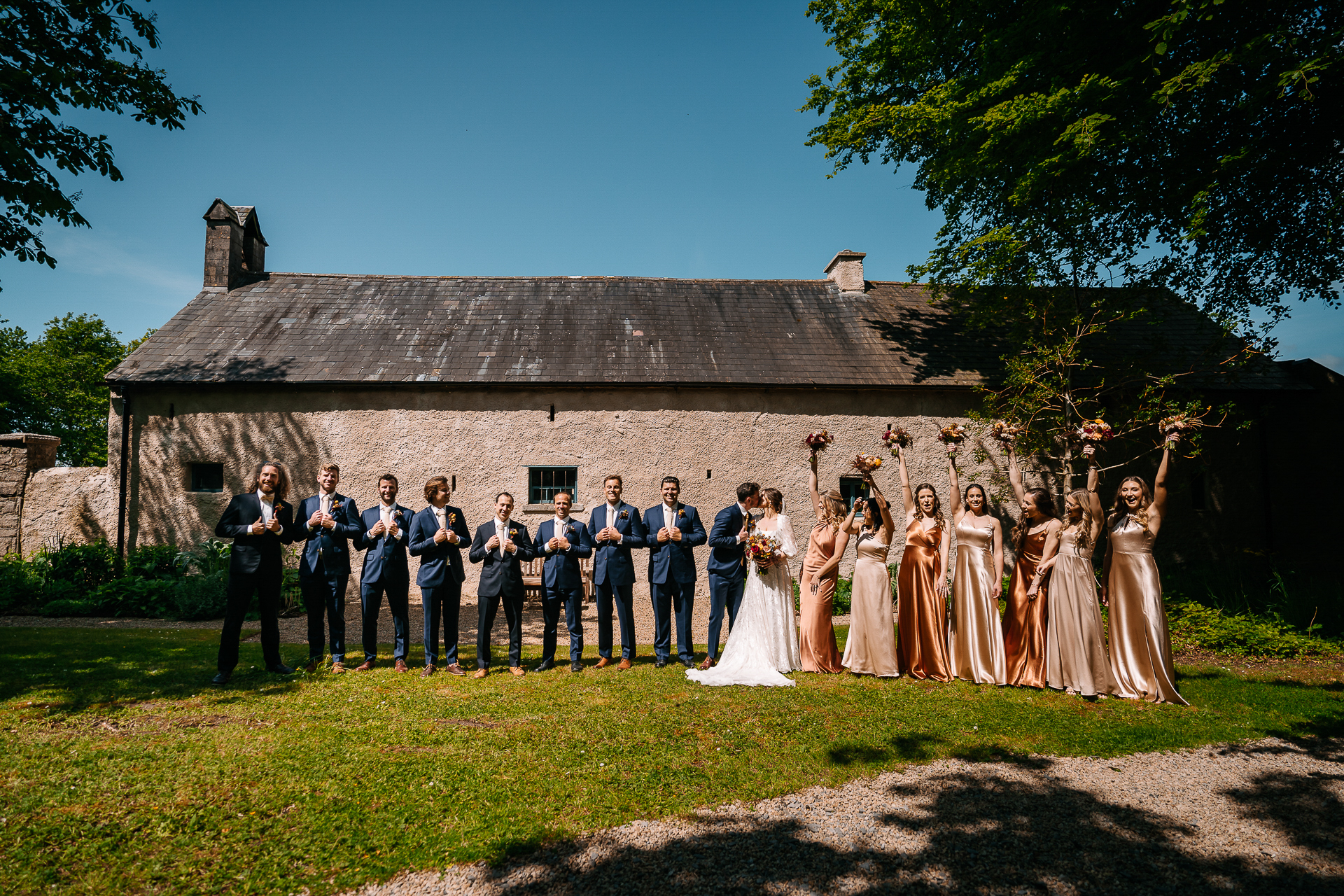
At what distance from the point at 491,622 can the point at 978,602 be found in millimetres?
Result: 4903

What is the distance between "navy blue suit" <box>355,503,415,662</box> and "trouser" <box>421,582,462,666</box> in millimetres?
215

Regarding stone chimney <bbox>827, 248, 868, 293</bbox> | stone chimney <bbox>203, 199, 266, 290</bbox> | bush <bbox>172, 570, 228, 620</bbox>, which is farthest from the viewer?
stone chimney <bbox>827, 248, 868, 293</bbox>

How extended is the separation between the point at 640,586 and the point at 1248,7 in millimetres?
12555

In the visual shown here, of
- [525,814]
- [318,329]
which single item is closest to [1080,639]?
[525,814]

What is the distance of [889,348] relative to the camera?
14203 millimetres

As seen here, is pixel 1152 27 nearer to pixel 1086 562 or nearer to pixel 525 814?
pixel 1086 562

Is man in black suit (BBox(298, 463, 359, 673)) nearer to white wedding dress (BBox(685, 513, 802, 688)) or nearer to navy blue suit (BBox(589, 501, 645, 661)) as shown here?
navy blue suit (BBox(589, 501, 645, 661))

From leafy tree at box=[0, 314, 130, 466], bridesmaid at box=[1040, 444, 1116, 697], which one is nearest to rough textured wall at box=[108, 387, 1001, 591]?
bridesmaid at box=[1040, 444, 1116, 697]

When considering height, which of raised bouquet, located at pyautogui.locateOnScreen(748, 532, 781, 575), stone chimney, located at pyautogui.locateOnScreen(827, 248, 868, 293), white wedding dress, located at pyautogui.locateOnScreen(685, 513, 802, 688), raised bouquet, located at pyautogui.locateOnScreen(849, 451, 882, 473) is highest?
stone chimney, located at pyautogui.locateOnScreen(827, 248, 868, 293)

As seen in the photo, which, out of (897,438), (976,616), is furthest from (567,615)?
(976,616)

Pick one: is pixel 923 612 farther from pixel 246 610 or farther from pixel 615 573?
pixel 246 610

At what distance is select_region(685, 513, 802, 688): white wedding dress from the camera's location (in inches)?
265

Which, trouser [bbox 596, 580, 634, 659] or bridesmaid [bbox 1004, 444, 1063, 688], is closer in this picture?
bridesmaid [bbox 1004, 444, 1063, 688]

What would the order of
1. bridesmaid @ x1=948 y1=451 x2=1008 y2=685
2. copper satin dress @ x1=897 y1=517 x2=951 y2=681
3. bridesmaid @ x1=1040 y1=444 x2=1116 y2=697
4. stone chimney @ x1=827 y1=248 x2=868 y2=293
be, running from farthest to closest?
stone chimney @ x1=827 y1=248 x2=868 y2=293 → copper satin dress @ x1=897 y1=517 x2=951 y2=681 → bridesmaid @ x1=948 y1=451 x2=1008 y2=685 → bridesmaid @ x1=1040 y1=444 x2=1116 y2=697
